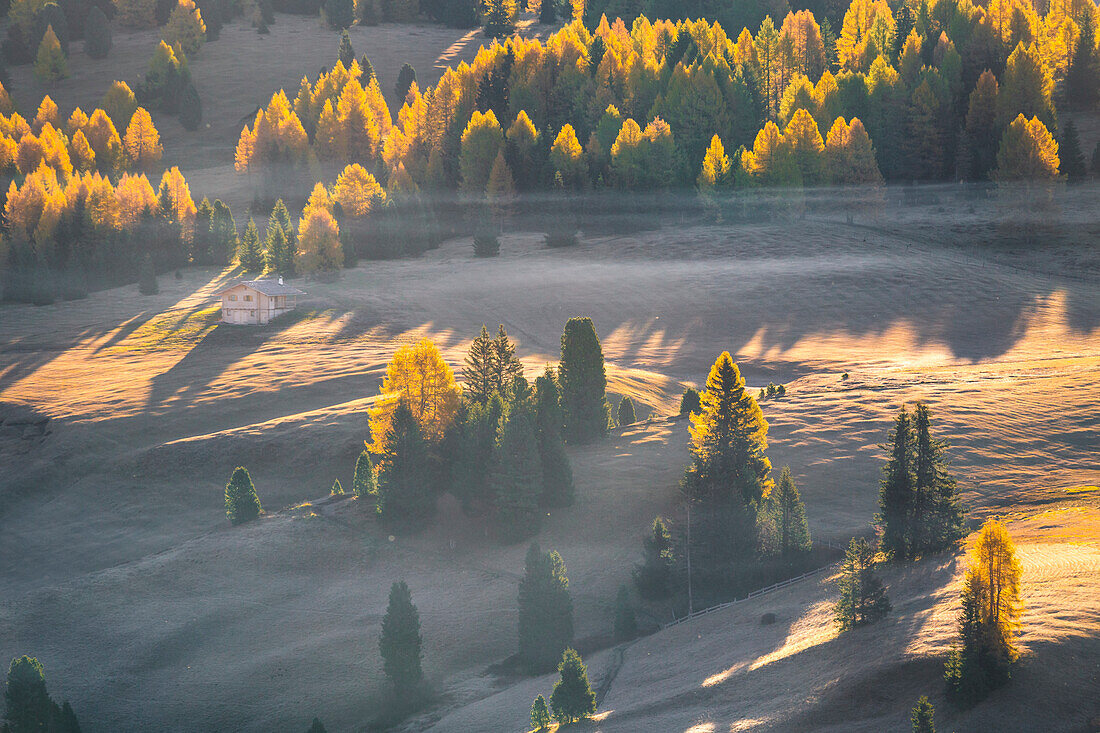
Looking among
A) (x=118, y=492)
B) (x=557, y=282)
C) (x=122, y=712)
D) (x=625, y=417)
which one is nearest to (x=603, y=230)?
(x=557, y=282)

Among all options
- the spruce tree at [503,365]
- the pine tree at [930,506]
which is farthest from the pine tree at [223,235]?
the pine tree at [930,506]

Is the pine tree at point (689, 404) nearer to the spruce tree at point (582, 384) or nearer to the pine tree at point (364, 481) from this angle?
the spruce tree at point (582, 384)

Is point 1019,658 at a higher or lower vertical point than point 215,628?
higher

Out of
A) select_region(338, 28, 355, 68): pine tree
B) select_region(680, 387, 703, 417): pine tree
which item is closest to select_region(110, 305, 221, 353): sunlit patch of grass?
select_region(680, 387, 703, 417): pine tree

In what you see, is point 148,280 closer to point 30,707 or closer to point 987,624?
point 30,707

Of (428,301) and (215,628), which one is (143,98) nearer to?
(428,301)
